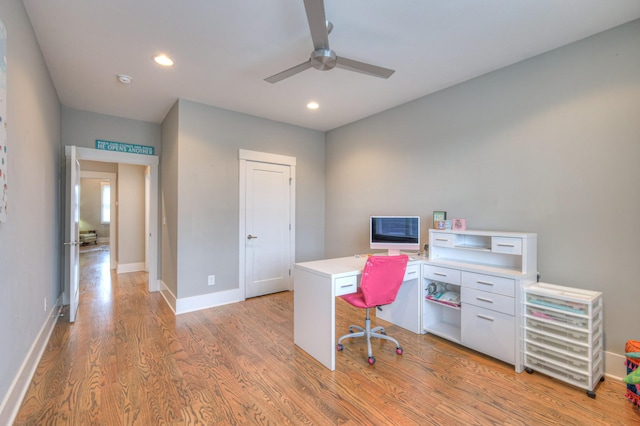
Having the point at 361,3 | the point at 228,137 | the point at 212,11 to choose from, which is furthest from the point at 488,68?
the point at 228,137

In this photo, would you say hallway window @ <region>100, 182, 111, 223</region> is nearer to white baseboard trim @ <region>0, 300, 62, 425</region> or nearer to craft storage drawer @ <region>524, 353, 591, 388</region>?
white baseboard trim @ <region>0, 300, 62, 425</region>

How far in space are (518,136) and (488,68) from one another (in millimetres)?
743

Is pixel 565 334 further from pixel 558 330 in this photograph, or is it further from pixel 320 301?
pixel 320 301

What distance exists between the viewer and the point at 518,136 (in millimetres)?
2729

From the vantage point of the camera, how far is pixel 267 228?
4.44 meters

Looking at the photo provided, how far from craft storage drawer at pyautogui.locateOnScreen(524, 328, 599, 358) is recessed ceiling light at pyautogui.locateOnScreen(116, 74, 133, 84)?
445 centimetres

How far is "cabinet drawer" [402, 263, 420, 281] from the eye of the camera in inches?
114

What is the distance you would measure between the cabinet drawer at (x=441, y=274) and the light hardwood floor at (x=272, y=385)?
2.03 feet

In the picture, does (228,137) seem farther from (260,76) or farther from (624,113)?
(624,113)

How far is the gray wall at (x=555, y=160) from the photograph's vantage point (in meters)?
2.19

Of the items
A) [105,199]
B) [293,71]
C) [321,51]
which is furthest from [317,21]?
[105,199]

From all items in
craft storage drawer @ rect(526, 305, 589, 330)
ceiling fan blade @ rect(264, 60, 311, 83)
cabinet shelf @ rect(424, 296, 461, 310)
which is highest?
ceiling fan blade @ rect(264, 60, 311, 83)

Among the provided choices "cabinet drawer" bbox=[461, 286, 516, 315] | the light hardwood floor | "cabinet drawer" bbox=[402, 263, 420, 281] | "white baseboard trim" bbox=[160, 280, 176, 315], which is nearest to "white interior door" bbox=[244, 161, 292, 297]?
"white baseboard trim" bbox=[160, 280, 176, 315]

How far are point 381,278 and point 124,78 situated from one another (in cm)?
332
